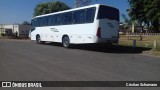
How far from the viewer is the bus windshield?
17.6 m

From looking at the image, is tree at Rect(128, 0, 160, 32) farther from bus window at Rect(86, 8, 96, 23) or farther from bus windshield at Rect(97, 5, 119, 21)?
bus window at Rect(86, 8, 96, 23)

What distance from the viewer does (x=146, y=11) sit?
61125mm

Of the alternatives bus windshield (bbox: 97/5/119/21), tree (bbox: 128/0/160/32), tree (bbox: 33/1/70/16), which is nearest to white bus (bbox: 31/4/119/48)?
bus windshield (bbox: 97/5/119/21)

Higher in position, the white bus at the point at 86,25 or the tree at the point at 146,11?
the tree at the point at 146,11

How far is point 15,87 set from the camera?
7188mm

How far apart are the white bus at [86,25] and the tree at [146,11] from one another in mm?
39994

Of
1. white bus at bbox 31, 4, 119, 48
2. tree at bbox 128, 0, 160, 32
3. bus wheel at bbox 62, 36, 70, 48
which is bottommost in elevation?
bus wheel at bbox 62, 36, 70, 48

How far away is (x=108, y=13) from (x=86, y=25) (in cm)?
180

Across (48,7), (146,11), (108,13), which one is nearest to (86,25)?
(108,13)

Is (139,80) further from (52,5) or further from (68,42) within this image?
(52,5)

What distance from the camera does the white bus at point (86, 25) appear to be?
17594 mm

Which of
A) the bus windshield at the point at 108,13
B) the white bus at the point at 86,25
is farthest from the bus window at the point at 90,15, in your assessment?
the bus windshield at the point at 108,13

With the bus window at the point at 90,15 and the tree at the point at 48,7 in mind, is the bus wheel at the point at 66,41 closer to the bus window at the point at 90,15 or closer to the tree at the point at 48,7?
the bus window at the point at 90,15

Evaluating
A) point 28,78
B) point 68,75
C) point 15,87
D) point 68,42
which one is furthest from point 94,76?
point 68,42
